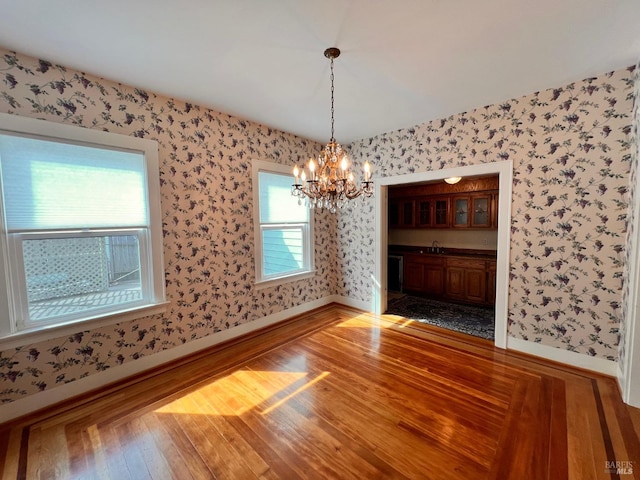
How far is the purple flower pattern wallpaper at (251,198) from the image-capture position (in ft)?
7.06

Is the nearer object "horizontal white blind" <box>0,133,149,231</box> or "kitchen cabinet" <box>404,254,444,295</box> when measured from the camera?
"horizontal white blind" <box>0,133,149,231</box>

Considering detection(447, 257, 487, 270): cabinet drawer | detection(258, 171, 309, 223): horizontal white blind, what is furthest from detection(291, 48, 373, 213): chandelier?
detection(447, 257, 487, 270): cabinet drawer

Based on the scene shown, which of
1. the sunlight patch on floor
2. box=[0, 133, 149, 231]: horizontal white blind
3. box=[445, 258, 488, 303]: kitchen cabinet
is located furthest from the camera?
box=[445, 258, 488, 303]: kitchen cabinet

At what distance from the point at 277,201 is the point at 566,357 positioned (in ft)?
12.2

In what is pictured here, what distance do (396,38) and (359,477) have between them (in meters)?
2.79

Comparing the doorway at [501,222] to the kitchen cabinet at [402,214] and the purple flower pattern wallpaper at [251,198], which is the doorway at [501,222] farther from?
the kitchen cabinet at [402,214]

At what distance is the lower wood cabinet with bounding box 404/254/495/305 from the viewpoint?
434 cm

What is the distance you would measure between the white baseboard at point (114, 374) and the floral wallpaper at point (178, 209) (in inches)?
→ 2.1

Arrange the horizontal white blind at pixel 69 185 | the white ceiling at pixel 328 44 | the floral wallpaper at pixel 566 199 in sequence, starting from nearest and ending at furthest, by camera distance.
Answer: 1. the white ceiling at pixel 328 44
2. the horizontal white blind at pixel 69 185
3. the floral wallpaper at pixel 566 199

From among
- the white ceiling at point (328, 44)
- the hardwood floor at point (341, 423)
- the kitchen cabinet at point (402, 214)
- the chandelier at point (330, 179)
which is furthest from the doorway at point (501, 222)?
the kitchen cabinet at point (402, 214)

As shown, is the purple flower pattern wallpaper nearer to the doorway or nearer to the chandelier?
the doorway

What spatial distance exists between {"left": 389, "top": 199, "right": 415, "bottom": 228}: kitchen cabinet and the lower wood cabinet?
0.78m

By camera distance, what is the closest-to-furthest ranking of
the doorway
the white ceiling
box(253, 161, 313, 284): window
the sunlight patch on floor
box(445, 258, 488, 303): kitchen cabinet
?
the white ceiling < the sunlight patch on floor < the doorway < box(253, 161, 313, 284): window < box(445, 258, 488, 303): kitchen cabinet

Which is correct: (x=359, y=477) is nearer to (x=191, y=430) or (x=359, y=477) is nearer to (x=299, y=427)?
(x=299, y=427)
